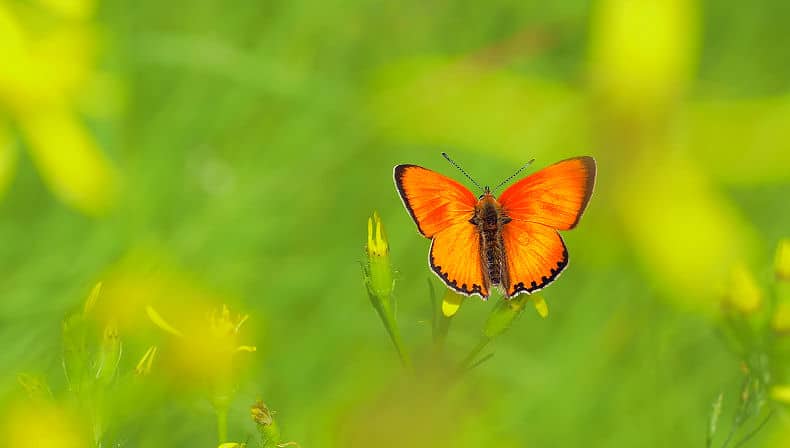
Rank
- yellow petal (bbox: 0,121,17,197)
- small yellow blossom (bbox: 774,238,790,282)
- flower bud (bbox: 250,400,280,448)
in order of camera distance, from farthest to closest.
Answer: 1. yellow petal (bbox: 0,121,17,197)
2. small yellow blossom (bbox: 774,238,790,282)
3. flower bud (bbox: 250,400,280,448)

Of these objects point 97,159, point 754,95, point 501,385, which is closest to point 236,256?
point 97,159

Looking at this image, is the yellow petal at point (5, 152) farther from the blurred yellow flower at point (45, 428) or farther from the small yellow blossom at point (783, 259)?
the small yellow blossom at point (783, 259)

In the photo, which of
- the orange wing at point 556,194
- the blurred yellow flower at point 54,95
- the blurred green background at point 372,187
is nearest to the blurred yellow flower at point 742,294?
the blurred green background at point 372,187

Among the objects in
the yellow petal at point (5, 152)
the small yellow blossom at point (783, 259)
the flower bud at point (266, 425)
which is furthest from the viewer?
the yellow petal at point (5, 152)

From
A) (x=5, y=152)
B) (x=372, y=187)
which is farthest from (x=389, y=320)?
(x=372, y=187)

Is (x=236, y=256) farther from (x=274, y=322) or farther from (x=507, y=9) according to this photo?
(x=507, y=9)

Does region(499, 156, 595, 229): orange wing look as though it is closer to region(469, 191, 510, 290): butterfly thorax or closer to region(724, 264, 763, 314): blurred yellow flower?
region(469, 191, 510, 290): butterfly thorax

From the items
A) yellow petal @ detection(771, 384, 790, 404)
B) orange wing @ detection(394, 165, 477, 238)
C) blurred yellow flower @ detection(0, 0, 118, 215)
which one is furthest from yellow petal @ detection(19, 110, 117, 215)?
yellow petal @ detection(771, 384, 790, 404)

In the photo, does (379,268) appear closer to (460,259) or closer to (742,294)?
(460,259)

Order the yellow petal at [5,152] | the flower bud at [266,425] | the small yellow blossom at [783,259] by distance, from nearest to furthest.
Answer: the flower bud at [266,425]
the small yellow blossom at [783,259]
the yellow petal at [5,152]
